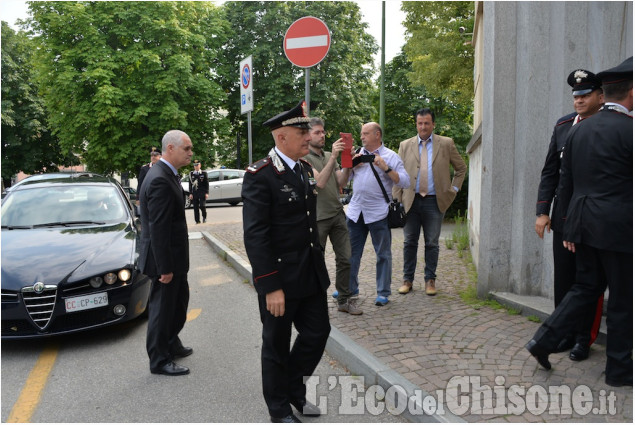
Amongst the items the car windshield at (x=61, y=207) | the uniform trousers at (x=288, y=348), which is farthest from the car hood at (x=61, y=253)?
the uniform trousers at (x=288, y=348)

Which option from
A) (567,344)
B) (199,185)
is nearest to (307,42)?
(567,344)

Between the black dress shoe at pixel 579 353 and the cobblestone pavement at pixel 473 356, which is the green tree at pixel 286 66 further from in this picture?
the black dress shoe at pixel 579 353

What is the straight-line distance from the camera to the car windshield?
19.8ft

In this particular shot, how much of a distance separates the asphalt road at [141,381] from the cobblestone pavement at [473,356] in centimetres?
A: 47

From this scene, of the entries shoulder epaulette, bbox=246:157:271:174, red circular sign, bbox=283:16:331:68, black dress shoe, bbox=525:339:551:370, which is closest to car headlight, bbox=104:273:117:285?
shoulder epaulette, bbox=246:157:271:174

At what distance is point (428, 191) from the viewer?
6098 mm

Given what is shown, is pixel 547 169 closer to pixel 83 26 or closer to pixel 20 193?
pixel 20 193

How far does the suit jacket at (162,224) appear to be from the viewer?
4.23 meters

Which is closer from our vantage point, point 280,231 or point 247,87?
point 280,231

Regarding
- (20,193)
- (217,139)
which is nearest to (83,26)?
(217,139)

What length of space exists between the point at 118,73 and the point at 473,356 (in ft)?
82.2

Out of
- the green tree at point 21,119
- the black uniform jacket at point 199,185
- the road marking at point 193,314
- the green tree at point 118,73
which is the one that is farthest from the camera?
the green tree at point 21,119

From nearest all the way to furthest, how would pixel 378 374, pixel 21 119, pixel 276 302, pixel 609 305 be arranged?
pixel 276 302 < pixel 609 305 < pixel 378 374 < pixel 21 119

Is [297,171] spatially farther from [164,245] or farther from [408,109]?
[408,109]
